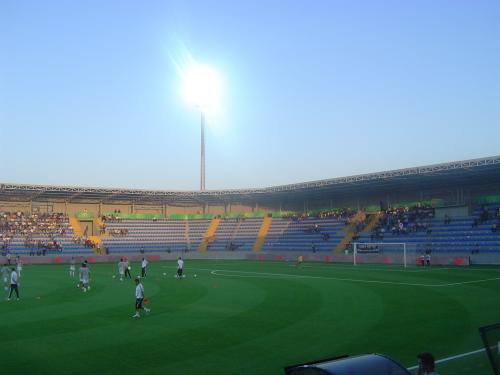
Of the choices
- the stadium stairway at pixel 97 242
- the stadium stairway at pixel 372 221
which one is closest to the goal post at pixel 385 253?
the stadium stairway at pixel 372 221

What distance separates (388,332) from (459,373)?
198 inches

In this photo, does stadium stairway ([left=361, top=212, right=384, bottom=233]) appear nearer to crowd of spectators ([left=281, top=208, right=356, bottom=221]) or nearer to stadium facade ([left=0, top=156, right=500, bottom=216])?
stadium facade ([left=0, top=156, right=500, bottom=216])

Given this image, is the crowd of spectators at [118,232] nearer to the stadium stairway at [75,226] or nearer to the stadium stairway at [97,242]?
the stadium stairway at [97,242]

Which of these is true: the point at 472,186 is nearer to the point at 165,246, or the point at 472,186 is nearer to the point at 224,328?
the point at 165,246

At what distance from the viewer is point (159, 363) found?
1307 centimetres

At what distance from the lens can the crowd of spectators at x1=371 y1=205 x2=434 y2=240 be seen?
60.7 m

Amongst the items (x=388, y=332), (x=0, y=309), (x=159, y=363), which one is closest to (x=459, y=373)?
(x=388, y=332)

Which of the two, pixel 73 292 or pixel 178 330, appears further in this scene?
pixel 73 292

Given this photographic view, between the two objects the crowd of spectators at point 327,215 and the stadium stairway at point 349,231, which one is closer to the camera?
the stadium stairway at point 349,231

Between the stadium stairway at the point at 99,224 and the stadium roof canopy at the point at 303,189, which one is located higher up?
the stadium roof canopy at the point at 303,189

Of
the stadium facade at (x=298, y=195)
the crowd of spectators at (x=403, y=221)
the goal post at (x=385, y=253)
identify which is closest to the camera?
the goal post at (x=385, y=253)

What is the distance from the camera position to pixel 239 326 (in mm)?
17922

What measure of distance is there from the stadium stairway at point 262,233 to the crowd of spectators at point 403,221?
18.4 m

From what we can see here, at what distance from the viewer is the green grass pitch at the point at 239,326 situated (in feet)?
43.2
